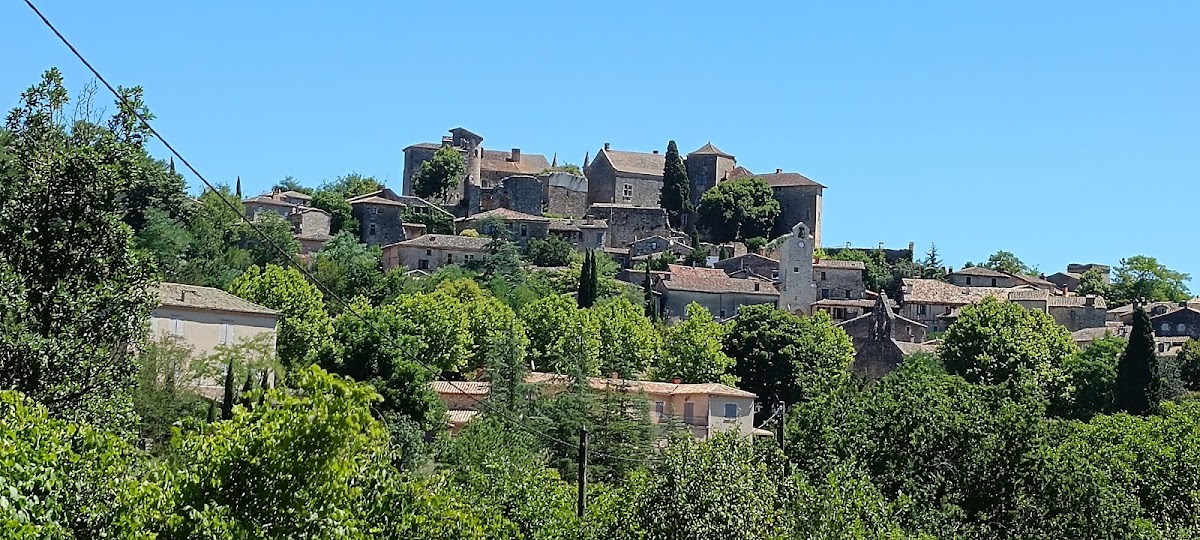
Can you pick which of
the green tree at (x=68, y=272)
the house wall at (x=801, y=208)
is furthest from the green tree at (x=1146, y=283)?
the green tree at (x=68, y=272)

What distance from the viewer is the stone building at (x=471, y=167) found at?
111312 millimetres

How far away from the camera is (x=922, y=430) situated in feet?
119

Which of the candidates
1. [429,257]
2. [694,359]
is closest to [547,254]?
[429,257]

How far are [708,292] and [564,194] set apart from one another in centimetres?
2690

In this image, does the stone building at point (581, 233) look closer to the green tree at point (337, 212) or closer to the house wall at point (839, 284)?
the green tree at point (337, 212)

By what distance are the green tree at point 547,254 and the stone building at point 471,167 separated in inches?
555

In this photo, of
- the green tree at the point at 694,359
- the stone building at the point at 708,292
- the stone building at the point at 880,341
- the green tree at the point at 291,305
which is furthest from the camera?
the stone building at the point at 708,292

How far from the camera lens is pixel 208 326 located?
51781 mm

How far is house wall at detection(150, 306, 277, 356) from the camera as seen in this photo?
4981 cm

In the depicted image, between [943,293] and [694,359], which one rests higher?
[943,293]

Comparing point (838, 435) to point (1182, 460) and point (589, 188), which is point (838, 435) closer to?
point (1182, 460)

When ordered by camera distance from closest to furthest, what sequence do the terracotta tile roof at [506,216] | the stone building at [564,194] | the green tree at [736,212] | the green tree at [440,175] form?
1. the terracotta tile roof at [506,216]
2. the green tree at [736,212]
3. the green tree at [440,175]
4. the stone building at [564,194]

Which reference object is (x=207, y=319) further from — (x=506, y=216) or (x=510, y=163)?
(x=510, y=163)

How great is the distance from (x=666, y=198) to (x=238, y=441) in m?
97.8
